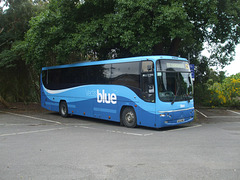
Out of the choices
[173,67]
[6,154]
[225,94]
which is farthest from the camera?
[225,94]

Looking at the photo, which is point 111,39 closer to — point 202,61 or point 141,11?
point 141,11

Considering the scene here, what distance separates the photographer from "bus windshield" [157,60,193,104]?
1131cm

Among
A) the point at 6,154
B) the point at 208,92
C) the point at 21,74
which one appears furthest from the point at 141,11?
the point at 21,74

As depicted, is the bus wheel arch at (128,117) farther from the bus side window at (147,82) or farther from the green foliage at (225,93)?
the green foliage at (225,93)

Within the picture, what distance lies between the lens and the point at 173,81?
38.4ft

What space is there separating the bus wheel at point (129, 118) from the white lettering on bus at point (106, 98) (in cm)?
76

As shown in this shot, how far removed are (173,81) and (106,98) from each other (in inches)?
136

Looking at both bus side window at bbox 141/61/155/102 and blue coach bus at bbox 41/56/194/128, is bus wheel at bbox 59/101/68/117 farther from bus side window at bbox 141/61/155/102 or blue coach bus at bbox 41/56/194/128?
bus side window at bbox 141/61/155/102

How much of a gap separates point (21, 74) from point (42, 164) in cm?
2250

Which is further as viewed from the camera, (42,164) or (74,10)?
(74,10)

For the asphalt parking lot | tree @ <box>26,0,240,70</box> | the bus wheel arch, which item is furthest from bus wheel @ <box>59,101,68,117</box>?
the asphalt parking lot

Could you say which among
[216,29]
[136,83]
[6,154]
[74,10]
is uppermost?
[74,10]

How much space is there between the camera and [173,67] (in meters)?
11.9

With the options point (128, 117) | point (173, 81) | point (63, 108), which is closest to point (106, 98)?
point (128, 117)
